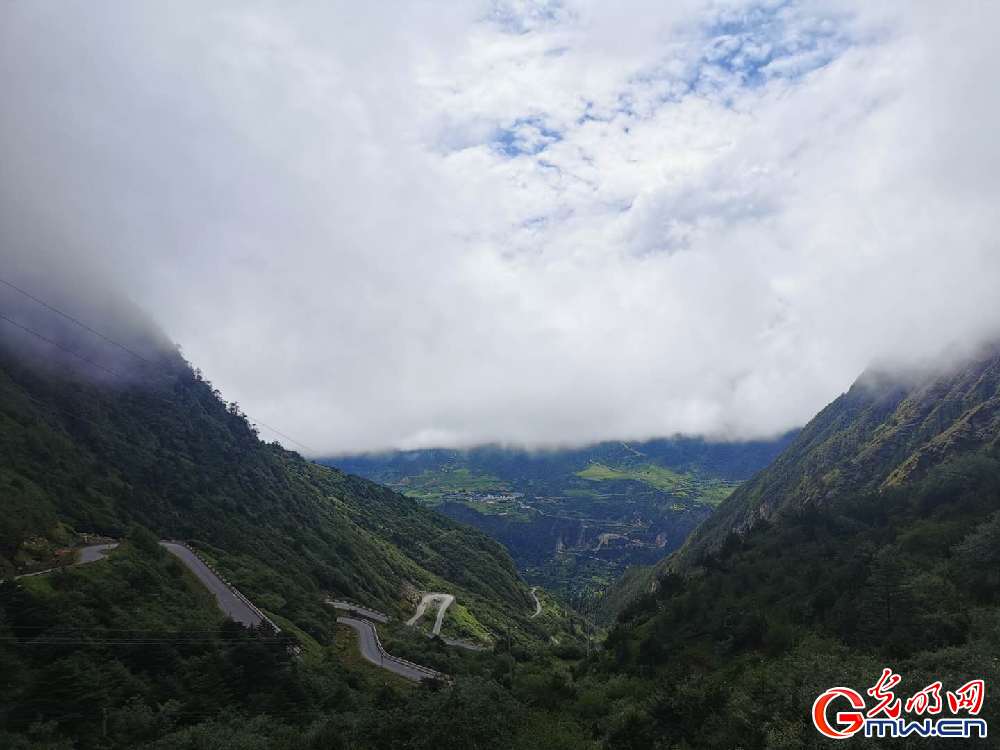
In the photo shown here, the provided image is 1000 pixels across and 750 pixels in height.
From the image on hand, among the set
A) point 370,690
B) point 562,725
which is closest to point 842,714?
point 562,725

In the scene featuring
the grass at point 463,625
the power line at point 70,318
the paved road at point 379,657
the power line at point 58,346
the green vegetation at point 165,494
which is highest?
the power line at point 70,318

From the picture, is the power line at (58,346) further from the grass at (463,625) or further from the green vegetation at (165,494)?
the grass at (463,625)

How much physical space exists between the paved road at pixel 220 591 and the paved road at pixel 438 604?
61.2 metres

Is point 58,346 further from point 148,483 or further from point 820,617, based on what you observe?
point 820,617

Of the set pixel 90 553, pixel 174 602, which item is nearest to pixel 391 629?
pixel 174 602

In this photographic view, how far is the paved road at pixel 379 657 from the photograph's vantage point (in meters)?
90.9

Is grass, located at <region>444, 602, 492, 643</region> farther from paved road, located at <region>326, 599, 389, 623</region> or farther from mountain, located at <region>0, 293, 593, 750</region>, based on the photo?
paved road, located at <region>326, 599, 389, 623</region>

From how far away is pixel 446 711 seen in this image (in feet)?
150

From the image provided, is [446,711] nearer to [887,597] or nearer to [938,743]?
[938,743]

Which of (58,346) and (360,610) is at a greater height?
(58,346)

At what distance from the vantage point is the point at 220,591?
94.7 meters

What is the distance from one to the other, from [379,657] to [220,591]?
29.1 meters

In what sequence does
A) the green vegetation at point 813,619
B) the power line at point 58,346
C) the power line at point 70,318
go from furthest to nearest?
the power line at point 70,318 → the power line at point 58,346 → the green vegetation at point 813,619

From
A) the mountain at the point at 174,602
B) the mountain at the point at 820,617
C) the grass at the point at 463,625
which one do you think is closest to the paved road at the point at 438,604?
the grass at the point at 463,625
